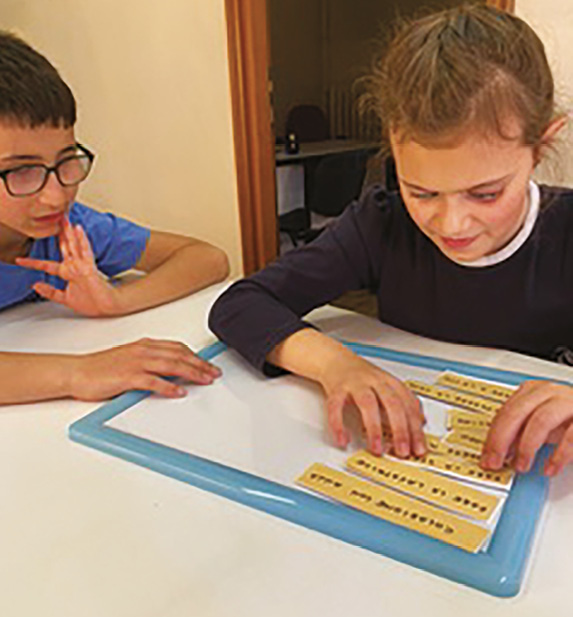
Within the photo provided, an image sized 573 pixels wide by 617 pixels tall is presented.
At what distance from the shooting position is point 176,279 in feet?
3.57

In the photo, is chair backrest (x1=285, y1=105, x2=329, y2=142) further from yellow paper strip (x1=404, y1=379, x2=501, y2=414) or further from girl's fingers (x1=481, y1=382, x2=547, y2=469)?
girl's fingers (x1=481, y1=382, x2=547, y2=469)

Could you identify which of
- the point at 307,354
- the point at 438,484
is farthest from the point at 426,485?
the point at 307,354

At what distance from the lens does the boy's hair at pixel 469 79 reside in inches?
26.7

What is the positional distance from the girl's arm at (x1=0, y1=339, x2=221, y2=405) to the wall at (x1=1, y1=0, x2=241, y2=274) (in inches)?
47.1

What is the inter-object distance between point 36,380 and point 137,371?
115 mm

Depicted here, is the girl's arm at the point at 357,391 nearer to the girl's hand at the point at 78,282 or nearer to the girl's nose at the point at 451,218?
the girl's nose at the point at 451,218

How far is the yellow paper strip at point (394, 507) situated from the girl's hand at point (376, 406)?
53 mm

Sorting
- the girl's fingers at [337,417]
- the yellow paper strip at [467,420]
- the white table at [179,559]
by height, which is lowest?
the white table at [179,559]

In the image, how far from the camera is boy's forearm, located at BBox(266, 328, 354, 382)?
2.37ft

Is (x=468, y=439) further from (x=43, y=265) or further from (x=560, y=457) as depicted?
(x=43, y=265)

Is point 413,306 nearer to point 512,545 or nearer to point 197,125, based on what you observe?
point 512,545

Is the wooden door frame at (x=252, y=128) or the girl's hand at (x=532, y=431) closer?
the girl's hand at (x=532, y=431)

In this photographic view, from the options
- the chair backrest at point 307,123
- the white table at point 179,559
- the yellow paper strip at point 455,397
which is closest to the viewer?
the white table at point 179,559

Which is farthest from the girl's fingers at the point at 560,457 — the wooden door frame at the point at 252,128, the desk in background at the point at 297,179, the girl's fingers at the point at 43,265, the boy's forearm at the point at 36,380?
the desk in background at the point at 297,179
